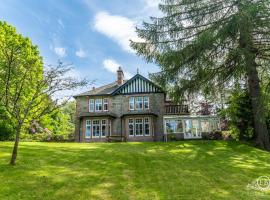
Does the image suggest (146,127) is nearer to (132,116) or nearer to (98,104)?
(132,116)

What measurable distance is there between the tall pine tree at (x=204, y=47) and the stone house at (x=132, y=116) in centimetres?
899

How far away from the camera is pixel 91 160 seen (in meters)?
11.2

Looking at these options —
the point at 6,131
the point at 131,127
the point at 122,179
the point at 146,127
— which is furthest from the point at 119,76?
the point at 122,179

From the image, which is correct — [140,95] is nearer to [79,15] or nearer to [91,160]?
[79,15]

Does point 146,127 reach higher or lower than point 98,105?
lower

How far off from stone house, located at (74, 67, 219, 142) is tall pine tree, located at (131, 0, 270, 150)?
8.99 meters

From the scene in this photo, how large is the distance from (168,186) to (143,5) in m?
15.2

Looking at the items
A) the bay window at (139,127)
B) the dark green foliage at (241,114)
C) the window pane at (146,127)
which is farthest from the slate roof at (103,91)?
the dark green foliage at (241,114)

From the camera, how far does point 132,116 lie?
89.7ft

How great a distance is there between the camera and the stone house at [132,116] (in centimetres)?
2686

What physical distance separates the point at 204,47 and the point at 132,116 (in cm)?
1356

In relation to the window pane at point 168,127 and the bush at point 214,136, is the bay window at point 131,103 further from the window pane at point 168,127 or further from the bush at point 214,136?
the bush at point 214,136

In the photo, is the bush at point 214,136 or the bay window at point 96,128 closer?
the bush at point 214,136

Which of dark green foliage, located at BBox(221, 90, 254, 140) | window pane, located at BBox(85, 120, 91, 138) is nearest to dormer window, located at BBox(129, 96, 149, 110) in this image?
window pane, located at BBox(85, 120, 91, 138)
